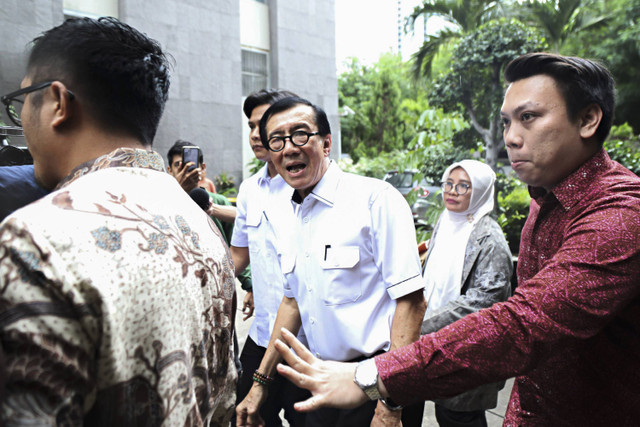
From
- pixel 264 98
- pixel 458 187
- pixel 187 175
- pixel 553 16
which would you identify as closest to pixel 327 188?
pixel 187 175

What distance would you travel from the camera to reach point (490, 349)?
123 centimetres

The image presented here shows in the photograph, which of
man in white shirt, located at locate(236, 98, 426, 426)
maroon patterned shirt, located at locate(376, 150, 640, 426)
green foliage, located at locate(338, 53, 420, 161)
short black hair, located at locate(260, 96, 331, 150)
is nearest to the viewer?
maroon patterned shirt, located at locate(376, 150, 640, 426)

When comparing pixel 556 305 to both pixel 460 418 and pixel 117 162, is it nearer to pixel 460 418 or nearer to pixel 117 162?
pixel 117 162

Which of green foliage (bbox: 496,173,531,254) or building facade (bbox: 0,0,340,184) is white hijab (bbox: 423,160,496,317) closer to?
green foliage (bbox: 496,173,531,254)

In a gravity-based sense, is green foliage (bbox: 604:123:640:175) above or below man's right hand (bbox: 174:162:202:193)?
above

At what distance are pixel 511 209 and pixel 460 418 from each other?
13.5 feet

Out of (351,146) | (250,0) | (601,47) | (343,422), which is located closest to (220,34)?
(250,0)

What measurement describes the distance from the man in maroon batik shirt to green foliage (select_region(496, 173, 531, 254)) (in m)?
4.65

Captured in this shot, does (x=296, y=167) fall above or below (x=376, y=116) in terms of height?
below

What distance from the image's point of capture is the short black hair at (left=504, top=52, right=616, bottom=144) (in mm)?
1530

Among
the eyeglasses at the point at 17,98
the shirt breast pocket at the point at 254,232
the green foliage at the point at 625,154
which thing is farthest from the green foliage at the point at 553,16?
the eyeglasses at the point at 17,98

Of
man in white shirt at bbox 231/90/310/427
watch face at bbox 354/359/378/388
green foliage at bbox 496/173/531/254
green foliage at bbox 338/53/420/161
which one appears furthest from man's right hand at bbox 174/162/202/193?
green foliage at bbox 338/53/420/161

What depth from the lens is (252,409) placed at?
7.63 feet

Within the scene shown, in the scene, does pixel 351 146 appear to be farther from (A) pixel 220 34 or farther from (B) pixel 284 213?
(B) pixel 284 213
